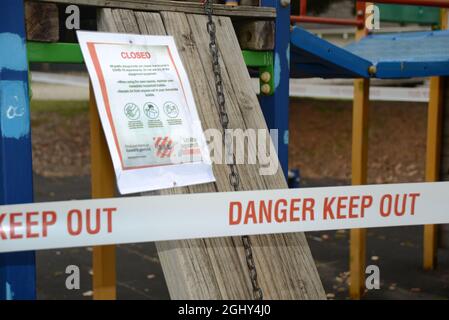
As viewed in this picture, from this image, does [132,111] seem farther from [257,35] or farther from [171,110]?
[257,35]

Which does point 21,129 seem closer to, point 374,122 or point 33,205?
point 33,205

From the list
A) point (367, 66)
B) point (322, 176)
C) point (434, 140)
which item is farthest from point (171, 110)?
point (322, 176)

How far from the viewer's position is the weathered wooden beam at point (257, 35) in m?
3.54

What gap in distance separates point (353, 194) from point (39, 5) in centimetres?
163

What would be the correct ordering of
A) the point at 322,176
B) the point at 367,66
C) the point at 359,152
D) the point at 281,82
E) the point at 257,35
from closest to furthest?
1. the point at 257,35
2. the point at 281,82
3. the point at 367,66
4. the point at 359,152
5. the point at 322,176

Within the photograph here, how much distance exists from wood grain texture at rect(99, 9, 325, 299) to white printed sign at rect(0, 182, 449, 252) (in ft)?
0.34

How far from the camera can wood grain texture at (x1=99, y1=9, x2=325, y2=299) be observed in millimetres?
2676

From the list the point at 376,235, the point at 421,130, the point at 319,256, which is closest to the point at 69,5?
the point at 319,256

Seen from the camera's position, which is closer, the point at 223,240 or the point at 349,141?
the point at 223,240

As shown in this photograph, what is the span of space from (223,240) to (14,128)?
100cm

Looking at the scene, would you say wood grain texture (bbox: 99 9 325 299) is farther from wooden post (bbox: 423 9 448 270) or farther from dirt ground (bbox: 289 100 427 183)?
dirt ground (bbox: 289 100 427 183)

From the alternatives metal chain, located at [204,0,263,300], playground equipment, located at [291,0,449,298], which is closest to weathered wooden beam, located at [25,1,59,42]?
metal chain, located at [204,0,263,300]

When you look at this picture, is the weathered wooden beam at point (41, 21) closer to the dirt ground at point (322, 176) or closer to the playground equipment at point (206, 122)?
the playground equipment at point (206, 122)

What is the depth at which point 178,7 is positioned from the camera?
323 cm
